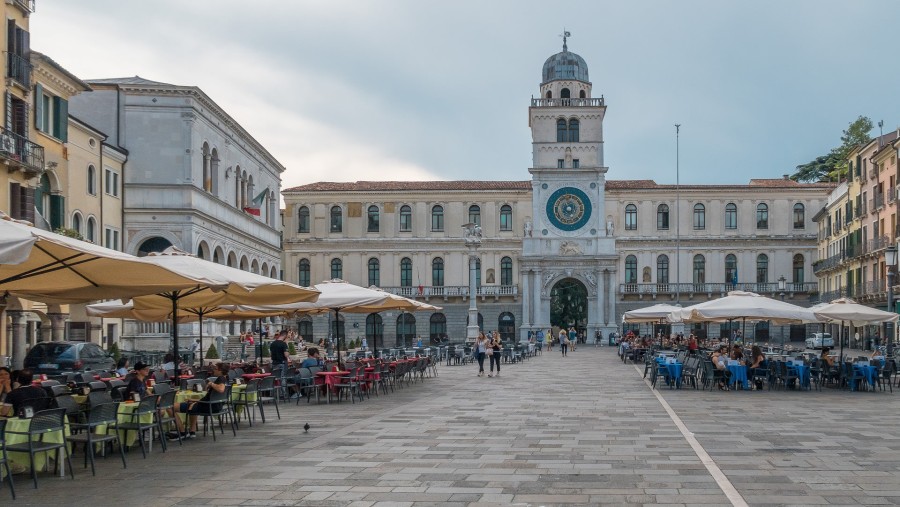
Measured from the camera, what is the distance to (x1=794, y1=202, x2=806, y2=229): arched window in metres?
81.9

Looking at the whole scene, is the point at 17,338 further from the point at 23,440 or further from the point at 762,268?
the point at 762,268

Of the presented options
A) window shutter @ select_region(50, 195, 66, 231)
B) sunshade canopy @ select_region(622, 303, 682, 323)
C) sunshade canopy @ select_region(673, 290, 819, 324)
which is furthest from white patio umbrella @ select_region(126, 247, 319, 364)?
sunshade canopy @ select_region(622, 303, 682, 323)

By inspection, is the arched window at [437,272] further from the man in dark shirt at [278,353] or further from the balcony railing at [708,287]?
the man in dark shirt at [278,353]

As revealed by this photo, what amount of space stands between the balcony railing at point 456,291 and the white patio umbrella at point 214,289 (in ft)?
194

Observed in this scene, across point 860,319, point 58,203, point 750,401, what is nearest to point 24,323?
point 58,203

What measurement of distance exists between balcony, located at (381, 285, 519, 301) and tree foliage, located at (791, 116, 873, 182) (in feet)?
89.4

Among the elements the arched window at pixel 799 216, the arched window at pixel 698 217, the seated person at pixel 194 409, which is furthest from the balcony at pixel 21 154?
the arched window at pixel 799 216

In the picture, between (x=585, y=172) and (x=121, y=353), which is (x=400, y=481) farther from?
(x=585, y=172)

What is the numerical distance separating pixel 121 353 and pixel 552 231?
45.5m

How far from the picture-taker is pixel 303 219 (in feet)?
273

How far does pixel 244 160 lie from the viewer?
193 ft

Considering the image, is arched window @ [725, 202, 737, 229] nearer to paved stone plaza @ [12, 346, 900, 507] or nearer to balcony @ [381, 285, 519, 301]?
balcony @ [381, 285, 519, 301]

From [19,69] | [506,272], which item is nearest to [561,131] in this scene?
[506,272]

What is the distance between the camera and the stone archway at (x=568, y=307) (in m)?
86.4
